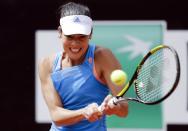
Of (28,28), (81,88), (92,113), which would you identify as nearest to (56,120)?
(81,88)

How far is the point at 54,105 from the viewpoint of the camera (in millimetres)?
A: 4207

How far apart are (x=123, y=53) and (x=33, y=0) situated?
81cm

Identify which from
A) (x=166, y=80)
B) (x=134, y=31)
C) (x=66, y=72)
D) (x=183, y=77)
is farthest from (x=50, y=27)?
(x=66, y=72)

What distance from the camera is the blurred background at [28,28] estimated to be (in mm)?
6203

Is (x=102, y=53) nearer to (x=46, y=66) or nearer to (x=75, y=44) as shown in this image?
(x=75, y=44)

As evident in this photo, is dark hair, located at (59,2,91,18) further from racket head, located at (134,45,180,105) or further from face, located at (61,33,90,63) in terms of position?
racket head, located at (134,45,180,105)

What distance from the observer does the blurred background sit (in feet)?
20.4

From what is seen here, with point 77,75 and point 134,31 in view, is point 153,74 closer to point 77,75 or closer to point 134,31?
point 77,75

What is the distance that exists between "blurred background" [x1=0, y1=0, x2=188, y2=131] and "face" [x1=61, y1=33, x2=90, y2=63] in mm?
2132

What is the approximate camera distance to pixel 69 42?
4.07m

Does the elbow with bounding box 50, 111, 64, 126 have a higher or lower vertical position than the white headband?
lower

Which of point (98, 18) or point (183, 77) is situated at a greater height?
point (98, 18)

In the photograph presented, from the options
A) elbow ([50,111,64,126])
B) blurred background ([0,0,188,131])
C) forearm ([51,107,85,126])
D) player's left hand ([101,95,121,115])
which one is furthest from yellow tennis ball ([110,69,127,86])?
blurred background ([0,0,188,131])

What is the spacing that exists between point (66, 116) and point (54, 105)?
0.13 meters
